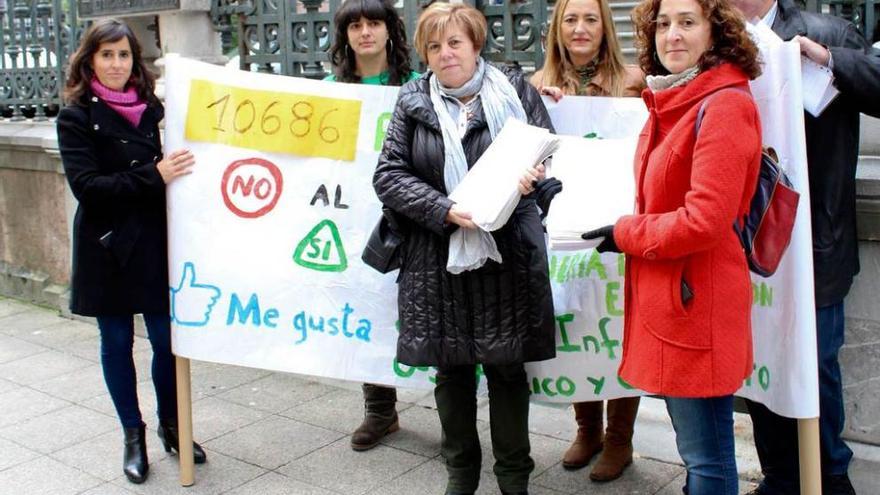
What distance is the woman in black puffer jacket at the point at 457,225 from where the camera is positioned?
361cm

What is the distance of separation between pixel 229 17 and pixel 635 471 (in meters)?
3.58

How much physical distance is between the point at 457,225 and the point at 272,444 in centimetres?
182

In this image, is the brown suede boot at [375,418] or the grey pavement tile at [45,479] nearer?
the grey pavement tile at [45,479]

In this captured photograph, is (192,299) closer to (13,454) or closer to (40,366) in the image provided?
(13,454)

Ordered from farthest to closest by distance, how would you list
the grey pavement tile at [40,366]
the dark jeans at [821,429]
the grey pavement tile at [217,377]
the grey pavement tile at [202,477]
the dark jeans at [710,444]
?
1. the grey pavement tile at [40,366]
2. the grey pavement tile at [217,377]
3. the grey pavement tile at [202,477]
4. the dark jeans at [821,429]
5. the dark jeans at [710,444]

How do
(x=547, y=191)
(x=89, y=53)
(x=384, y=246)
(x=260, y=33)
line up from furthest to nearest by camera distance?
(x=260, y=33) < (x=89, y=53) < (x=384, y=246) < (x=547, y=191)

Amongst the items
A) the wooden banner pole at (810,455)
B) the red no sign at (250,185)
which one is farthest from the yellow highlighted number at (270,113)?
the wooden banner pole at (810,455)

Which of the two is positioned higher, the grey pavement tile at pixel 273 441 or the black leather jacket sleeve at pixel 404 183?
the black leather jacket sleeve at pixel 404 183

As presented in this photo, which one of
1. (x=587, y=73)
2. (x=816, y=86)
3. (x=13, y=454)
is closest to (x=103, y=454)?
(x=13, y=454)

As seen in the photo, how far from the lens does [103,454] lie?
4.77 m

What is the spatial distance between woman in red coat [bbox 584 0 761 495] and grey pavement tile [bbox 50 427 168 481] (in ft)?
8.49

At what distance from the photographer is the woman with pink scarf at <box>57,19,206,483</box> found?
417cm

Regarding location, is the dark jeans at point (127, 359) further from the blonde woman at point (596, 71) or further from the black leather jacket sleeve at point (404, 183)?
the blonde woman at point (596, 71)

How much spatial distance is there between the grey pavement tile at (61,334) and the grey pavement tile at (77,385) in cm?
61
